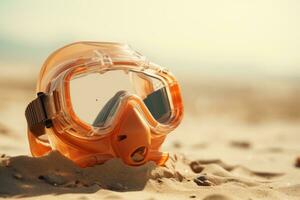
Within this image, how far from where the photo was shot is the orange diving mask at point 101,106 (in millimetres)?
3865

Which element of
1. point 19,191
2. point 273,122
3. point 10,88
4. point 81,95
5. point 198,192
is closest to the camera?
point 19,191

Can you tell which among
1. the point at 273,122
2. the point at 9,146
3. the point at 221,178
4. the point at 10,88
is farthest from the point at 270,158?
the point at 10,88

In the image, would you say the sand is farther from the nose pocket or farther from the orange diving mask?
the nose pocket

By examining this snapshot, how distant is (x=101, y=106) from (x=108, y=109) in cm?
14

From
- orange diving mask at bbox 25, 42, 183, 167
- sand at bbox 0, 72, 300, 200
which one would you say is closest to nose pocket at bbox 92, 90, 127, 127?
orange diving mask at bbox 25, 42, 183, 167

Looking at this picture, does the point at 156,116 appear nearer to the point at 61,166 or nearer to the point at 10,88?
the point at 61,166

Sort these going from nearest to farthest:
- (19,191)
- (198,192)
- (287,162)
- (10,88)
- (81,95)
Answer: (19,191) < (198,192) < (81,95) < (287,162) < (10,88)

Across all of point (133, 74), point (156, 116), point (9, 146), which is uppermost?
point (133, 74)

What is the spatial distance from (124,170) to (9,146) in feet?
8.46

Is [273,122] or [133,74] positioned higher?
[133,74]

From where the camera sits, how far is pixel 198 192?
12.3 feet

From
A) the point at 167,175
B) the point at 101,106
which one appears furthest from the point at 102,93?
the point at 167,175

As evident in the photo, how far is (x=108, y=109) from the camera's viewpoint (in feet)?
13.3

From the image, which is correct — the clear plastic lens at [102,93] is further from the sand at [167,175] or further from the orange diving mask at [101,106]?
the sand at [167,175]
